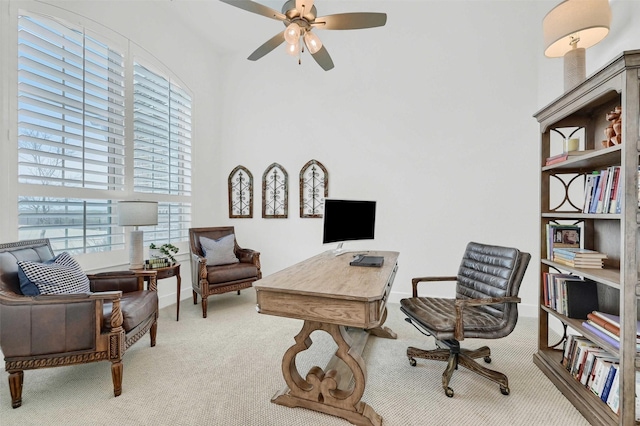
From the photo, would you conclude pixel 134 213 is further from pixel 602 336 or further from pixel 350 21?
pixel 602 336

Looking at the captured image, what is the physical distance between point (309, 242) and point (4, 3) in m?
3.47

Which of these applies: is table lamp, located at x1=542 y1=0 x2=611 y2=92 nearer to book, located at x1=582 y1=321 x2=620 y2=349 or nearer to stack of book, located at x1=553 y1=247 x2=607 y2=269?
stack of book, located at x1=553 y1=247 x2=607 y2=269

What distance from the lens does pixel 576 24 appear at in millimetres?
1846

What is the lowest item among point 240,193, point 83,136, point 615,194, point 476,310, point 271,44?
point 476,310

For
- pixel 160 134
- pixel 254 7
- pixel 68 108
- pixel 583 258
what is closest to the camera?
pixel 583 258

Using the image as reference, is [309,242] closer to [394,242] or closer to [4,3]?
[394,242]

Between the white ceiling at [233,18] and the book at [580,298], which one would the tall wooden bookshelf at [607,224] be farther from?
the white ceiling at [233,18]

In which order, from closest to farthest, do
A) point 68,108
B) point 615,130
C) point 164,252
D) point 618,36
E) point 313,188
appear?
point 615,130, point 618,36, point 68,108, point 164,252, point 313,188

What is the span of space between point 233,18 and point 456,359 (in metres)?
4.36

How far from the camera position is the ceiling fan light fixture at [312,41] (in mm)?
2350

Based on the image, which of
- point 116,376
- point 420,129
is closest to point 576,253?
point 420,129

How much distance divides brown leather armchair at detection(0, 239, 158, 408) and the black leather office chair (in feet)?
6.37

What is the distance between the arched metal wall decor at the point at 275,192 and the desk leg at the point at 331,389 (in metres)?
2.54

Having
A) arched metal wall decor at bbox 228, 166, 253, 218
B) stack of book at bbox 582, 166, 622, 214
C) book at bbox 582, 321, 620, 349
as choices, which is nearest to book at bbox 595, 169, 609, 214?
stack of book at bbox 582, 166, 622, 214
